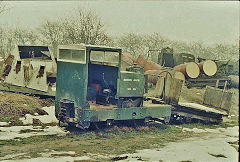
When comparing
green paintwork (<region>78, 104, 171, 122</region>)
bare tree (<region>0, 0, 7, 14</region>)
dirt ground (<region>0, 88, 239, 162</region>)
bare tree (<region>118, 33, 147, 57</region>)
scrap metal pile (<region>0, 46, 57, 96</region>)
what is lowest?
dirt ground (<region>0, 88, 239, 162</region>)

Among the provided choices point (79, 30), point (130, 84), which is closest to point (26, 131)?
point (130, 84)

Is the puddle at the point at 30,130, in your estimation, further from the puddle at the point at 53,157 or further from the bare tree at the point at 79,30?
the bare tree at the point at 79,30

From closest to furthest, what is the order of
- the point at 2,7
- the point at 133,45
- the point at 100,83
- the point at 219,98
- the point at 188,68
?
the point at 100,83 → the point at 219,98 → the point at 2,7 → the point at 188,68 → the point at 133,45

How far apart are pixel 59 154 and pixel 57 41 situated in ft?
28.2

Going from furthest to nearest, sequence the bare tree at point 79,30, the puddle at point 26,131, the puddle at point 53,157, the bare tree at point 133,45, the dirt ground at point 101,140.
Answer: the bare tree at point 133,45, the bare tree at point 79,30, the puddle at point 26,131, the dirt ground at point 101,140, the puddle at point 53,157

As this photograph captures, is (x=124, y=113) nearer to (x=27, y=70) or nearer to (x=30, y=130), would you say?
(x=30, y=130)

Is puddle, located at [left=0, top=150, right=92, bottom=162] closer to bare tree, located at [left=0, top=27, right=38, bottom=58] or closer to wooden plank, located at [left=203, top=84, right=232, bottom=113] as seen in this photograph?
wooden plank, located at [left=203, top=84, right=232, bottom=113]

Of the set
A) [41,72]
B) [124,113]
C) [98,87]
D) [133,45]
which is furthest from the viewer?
[133,45]

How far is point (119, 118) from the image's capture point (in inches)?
358

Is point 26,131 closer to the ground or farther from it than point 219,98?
closer to the ground

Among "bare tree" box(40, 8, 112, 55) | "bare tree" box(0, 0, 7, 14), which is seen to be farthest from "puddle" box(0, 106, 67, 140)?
"bare tree" box(0, 0, 7, 14)

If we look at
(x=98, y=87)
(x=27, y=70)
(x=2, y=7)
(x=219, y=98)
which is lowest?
(x=219, y=98)

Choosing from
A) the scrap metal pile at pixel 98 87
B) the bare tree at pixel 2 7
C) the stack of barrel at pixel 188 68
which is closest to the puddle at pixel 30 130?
the scrap metal pile at pixel 98 87

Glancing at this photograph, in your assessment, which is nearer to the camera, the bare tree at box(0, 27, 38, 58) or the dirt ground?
the dirt ground
